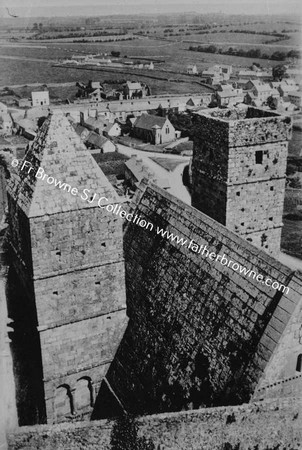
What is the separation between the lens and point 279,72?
424 feet

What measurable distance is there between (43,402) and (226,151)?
1123cm

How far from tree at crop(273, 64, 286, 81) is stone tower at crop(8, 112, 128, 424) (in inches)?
4889

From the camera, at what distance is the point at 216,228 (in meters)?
14.8

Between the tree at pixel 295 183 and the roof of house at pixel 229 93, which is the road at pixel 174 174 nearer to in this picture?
the tree at pixel 295 183

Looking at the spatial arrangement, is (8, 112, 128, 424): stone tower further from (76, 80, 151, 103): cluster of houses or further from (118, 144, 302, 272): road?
(76, 80, 151, 103): cluster of houses

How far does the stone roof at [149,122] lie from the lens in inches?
3268

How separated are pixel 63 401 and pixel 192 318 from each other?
4.97 meters

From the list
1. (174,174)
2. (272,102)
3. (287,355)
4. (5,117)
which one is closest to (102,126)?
(5,117)

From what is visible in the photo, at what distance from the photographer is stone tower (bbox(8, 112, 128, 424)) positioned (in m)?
14.0

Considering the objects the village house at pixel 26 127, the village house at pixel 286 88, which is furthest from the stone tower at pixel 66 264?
the village house at pixel 286 88

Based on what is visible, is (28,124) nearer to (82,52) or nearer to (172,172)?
(172,172)

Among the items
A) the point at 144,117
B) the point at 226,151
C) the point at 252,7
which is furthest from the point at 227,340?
the point at 144,117

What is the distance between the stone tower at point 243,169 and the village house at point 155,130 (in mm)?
60156

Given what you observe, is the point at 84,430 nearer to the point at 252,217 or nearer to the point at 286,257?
the point at 252,217
